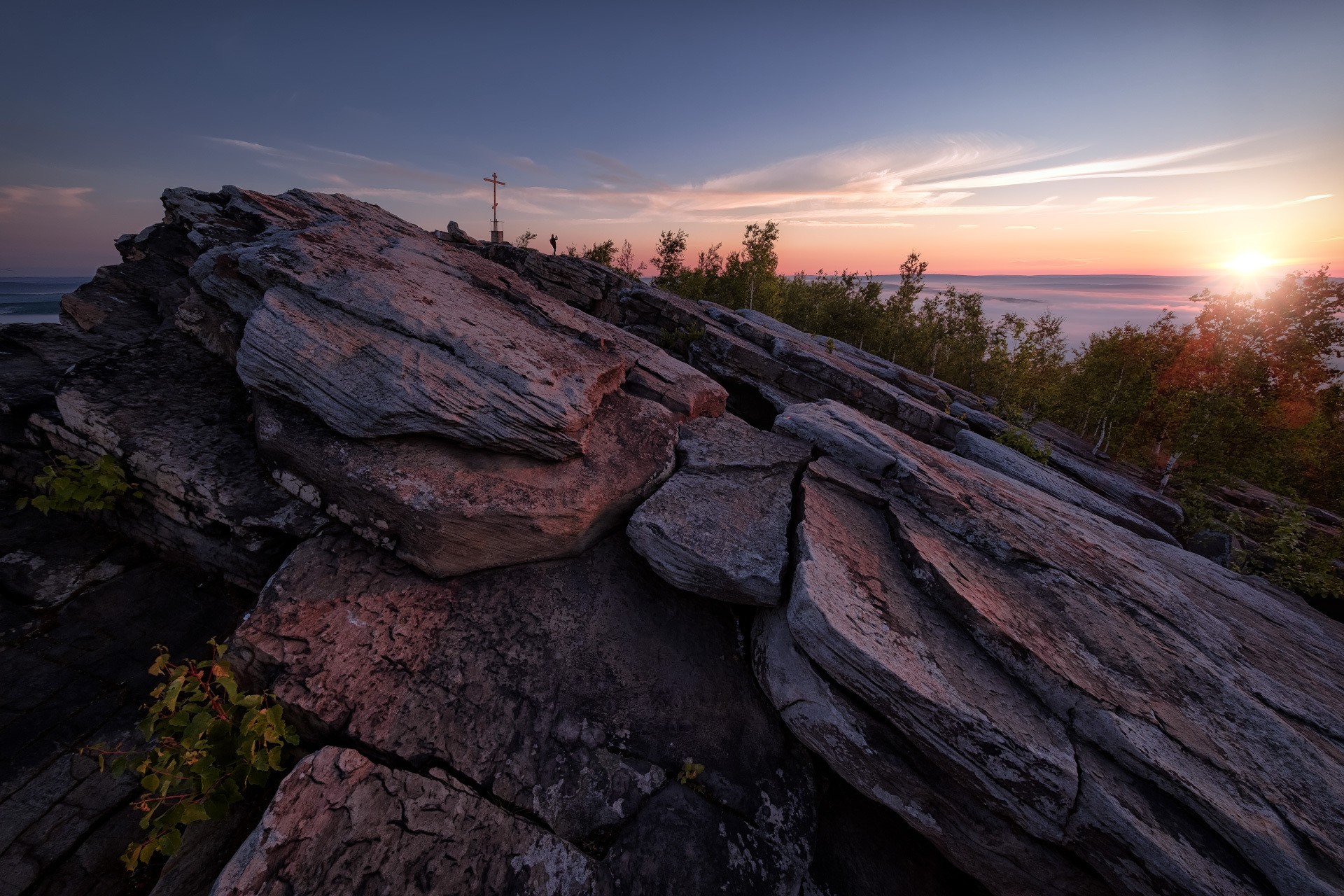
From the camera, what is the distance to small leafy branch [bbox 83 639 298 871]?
5039mm

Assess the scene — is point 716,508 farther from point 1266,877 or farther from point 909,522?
point 1266,877

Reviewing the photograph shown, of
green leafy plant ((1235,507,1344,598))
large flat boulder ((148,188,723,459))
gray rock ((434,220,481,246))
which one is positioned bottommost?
green leafy plant ((1235,507,1344,598))

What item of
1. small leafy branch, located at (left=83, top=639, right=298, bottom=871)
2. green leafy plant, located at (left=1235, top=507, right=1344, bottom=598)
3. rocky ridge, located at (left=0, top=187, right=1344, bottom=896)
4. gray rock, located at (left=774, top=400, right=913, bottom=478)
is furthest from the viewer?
green leafy plant, located at (left=1235, top=507, right=1344, bottom=598)

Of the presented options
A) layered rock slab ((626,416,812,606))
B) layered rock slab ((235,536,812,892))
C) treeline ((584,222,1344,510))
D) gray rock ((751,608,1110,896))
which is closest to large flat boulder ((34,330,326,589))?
layered rock slab ((235,536,812,892))

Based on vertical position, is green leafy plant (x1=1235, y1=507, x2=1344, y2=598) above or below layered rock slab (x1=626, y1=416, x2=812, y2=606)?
below

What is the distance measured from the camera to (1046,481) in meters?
15.0

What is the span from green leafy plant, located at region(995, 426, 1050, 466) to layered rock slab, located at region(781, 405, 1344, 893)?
9858 mm

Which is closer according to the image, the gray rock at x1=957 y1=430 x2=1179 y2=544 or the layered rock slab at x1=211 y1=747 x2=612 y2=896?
the layered rock slab at x1=211 y1=747 x2=612 y2=896

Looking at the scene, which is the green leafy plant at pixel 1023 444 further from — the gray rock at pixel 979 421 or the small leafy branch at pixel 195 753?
the small leafy branch at pixel 195 753

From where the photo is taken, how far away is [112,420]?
870 cm

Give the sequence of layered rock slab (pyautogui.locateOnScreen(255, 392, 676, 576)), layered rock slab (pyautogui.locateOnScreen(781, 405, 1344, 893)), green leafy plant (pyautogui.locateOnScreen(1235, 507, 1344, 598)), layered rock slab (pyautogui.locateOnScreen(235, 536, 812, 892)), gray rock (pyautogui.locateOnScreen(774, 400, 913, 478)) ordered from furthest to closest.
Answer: green leafy plant (pyautogui.locateOnScreen(1235, 507, 1344, 598)), gray rock (pyautogui.locateOnScreen(774, 400, 913, 478)), layered rock slab (pyautogui.locateOnScreen(255, 392, 676, 576)), layered rock slab (pyautogui.locateOnScreen(235, 536, 812, 892)), layered rock slab (pyautogui.locateOnScreen(781, 405, 1344, 893))

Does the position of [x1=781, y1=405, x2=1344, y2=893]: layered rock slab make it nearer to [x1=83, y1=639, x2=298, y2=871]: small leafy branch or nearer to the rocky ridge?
the rocky ridge

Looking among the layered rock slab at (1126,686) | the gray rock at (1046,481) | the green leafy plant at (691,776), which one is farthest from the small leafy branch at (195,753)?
the gray rock at (1046,481)

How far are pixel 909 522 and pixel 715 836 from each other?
664 cm
